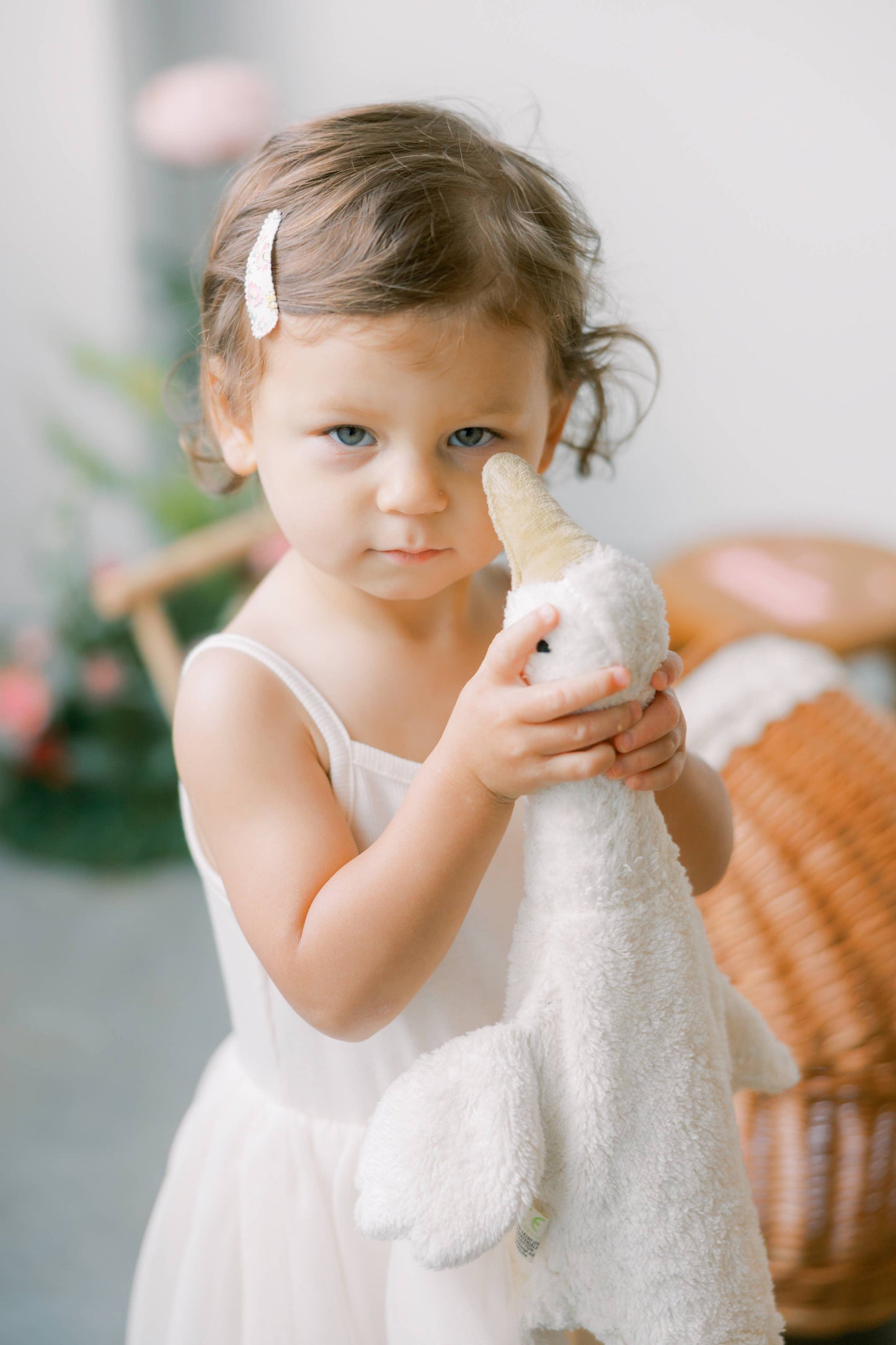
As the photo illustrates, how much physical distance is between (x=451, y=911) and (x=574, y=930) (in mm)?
61

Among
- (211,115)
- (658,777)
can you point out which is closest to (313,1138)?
(658,777)

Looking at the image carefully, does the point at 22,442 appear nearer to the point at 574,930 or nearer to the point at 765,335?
the point at 765,335

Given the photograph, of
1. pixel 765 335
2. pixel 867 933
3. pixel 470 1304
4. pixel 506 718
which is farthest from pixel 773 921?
pixel 765 335

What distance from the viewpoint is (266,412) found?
22.5 inches

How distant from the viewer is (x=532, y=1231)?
1.71 feet

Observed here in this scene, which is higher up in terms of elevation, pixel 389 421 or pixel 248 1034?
pixel 389 421

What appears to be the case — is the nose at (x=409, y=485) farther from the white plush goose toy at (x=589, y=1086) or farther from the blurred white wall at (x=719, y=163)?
the blurred white wall at (x=719, y=163)

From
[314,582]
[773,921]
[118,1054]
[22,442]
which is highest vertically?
[314,582]

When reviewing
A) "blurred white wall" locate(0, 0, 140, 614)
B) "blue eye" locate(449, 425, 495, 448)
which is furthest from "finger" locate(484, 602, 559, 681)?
"blurred white wall" locate(0, 0, 140, 614)

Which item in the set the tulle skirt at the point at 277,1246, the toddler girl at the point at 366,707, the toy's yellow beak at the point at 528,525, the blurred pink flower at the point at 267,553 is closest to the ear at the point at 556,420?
the toddler girl at the point at 366,707

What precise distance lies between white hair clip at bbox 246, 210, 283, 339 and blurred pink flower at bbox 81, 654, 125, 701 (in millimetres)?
1368

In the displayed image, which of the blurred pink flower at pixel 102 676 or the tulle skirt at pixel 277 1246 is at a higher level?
the tulle skirt at pixel 277 1246

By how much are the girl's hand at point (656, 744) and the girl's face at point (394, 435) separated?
12 centimetres

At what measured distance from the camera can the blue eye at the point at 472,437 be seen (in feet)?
1.78
